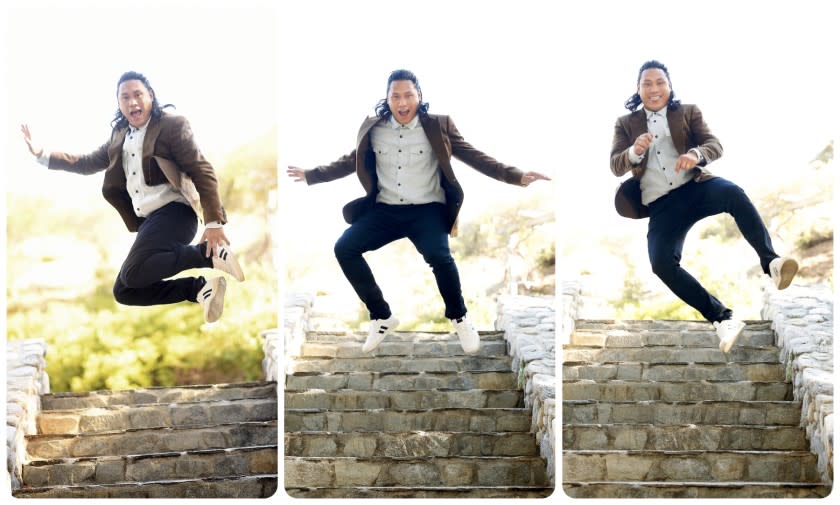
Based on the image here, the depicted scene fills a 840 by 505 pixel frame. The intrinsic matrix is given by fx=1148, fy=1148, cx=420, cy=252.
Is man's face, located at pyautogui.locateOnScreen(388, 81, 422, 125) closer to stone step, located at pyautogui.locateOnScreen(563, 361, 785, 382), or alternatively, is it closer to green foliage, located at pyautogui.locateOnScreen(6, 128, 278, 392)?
green foliage, located at pyautogui.locateOnScreen(6, 128, 278, 392)

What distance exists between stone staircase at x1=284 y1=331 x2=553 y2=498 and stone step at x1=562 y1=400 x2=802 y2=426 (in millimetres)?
232

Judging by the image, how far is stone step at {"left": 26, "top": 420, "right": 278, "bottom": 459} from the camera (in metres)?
4.77

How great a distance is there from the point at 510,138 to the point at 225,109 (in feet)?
3.96

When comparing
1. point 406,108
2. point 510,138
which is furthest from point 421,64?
point 510,138

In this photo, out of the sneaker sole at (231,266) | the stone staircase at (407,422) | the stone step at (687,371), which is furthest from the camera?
the sneaker sole at (231,266)

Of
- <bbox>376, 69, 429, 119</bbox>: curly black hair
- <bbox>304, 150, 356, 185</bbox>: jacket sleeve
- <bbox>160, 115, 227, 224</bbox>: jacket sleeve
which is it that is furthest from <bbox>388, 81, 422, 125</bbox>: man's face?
<bbox>160, 115, 227, 224</bbox>: jacket sleeve

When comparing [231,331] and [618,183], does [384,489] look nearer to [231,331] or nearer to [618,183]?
[231,331]

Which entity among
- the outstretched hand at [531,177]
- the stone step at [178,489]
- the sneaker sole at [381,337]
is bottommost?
the stone step at [178,489]

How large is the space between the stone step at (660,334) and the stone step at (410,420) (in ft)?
1.35

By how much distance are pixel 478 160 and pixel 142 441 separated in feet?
5.99

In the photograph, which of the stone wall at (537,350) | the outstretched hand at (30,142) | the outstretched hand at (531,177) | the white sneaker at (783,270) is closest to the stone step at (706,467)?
the stone wall at (537,350)

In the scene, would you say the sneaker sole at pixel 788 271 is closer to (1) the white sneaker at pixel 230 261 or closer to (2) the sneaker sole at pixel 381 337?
(2) the sneaker sole at pixel 381 337

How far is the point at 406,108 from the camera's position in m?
4.73

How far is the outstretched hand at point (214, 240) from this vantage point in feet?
15.7
